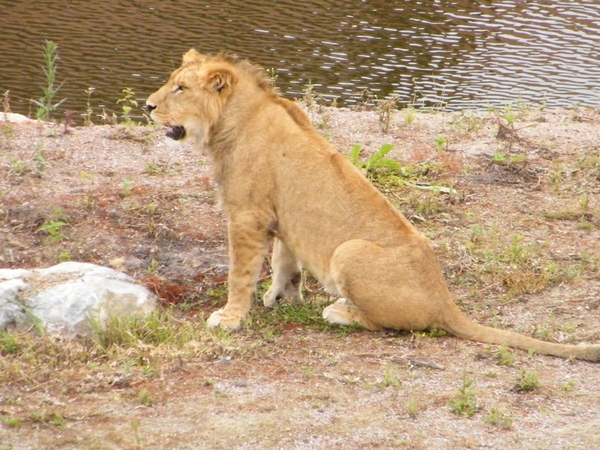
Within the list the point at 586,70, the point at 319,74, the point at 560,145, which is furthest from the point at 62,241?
the point at 586,70

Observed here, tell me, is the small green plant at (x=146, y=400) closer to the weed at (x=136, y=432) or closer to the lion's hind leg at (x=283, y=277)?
the weed at (x=136, y=432)

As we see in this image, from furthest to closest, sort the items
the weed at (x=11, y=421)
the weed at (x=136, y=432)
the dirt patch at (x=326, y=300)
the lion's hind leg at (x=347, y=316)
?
the lion's hind leg at (x=347, y=316) → the dirt patch at (x=326, y=300) → the weed at (x=11, y=421) → the weed at (x=136, y=432)

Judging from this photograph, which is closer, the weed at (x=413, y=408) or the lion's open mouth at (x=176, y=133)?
the weed at (x=413, y=408)

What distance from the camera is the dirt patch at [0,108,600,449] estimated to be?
553 cm

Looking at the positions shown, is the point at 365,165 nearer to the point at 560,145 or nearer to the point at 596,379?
the point at 560,145


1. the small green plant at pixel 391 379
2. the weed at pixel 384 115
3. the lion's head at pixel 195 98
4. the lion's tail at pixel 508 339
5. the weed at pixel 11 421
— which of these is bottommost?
the weed at pixel 11 421

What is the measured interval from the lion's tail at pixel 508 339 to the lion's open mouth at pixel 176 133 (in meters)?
2.17

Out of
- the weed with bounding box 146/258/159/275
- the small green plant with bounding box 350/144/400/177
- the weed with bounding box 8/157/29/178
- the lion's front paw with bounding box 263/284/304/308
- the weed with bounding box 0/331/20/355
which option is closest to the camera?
the weed with bounding box 0/331/20/355

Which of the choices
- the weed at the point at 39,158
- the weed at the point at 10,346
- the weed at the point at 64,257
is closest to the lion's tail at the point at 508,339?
the weed at the point at 10,346

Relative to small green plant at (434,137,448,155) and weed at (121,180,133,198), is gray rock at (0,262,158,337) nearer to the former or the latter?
weed at (121,180,133,198)

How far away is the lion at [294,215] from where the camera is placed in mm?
6688

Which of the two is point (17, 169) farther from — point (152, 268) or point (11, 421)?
point (11, 421)

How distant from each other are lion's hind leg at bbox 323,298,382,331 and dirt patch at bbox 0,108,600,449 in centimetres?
8

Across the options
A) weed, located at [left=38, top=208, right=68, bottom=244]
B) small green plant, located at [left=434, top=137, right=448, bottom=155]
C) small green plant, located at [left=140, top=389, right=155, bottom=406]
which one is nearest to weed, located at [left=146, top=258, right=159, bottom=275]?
weed, located at [left=38, top=208, right=68, bottom=244]
